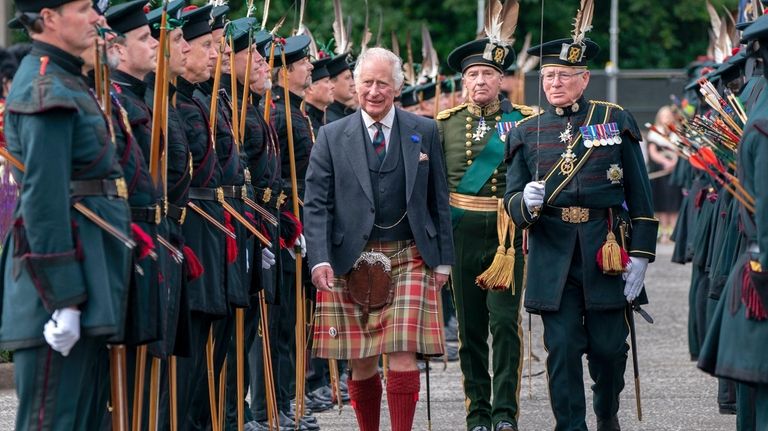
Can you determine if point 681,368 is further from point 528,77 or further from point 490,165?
point 528,77

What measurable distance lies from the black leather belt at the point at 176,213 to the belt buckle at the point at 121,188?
1.14m

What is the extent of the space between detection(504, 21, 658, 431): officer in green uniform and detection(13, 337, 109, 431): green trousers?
127 inches

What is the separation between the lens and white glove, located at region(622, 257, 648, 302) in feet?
30.4

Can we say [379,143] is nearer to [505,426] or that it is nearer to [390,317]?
[390,317]

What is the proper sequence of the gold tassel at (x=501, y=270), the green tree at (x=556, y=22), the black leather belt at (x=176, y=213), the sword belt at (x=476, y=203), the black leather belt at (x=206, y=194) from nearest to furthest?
the black leather belt at (x=176, y=213) → the black leather belt at (x=206, y=194) → the gold tassel at (x=501, y=270) → the sword belt at (x=476, y=203) → the green tree at (x=556, y=22)

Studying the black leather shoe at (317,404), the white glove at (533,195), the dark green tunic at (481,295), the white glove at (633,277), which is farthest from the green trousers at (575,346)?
the black leather shoe at (317,404)

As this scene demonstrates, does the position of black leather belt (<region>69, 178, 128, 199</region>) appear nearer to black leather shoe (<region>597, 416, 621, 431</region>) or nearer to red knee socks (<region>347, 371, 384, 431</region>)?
→ red knee socks (<region>347, 371, 384, 431</region>)

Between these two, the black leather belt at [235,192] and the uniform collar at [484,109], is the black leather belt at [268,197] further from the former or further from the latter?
the uniform collar at [484,109]

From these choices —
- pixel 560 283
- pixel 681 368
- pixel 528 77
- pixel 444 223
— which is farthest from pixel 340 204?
pixel 528 77

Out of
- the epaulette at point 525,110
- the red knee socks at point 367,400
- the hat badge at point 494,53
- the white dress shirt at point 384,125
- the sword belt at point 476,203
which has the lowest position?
the red knee socks at point 367,400

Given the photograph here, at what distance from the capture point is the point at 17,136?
6.53 m

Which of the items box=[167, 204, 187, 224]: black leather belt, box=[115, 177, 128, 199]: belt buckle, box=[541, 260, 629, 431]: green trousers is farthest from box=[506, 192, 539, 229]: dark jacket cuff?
box=[115, 177, 128, 199]: belt buckle

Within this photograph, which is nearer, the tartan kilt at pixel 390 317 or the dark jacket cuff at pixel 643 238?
the tartan kilt at pixel 390 317

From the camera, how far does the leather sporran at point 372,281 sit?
29.3 ft
